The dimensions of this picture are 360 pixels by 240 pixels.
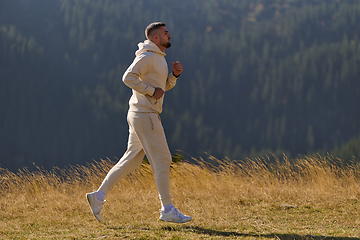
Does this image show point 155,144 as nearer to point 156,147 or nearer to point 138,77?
point 156,147

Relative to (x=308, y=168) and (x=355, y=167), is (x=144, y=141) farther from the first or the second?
(x=355, y=167)

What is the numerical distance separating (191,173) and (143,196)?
1.04m

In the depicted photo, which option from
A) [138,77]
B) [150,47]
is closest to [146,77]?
[138,77]

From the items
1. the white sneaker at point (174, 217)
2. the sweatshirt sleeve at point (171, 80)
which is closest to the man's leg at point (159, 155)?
the white sneaker at point (174, 217)

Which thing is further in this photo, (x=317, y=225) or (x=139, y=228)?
(x=317, y=225)

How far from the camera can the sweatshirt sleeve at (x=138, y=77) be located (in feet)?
10.3

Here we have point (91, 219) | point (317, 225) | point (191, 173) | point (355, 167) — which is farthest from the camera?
Result: point (355, 167)

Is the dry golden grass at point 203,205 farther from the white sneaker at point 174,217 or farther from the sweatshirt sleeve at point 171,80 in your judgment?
the sweatshirt sleeve at point 171,80

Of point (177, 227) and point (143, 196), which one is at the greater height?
point (177, 227)

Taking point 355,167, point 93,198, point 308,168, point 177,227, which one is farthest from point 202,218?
point 355,167

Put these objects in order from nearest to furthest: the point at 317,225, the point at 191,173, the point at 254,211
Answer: the point at 317,225, the point at 254,211, the point at 191,173

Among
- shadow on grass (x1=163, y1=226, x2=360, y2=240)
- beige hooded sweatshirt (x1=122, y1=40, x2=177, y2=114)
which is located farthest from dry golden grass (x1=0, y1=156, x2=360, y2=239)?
beige hooded sweatshirt (x1=122, y1=40, x2=177, y2=114)

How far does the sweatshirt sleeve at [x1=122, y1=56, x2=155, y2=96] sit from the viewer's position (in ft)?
10.3

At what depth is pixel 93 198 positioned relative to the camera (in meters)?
3.26
